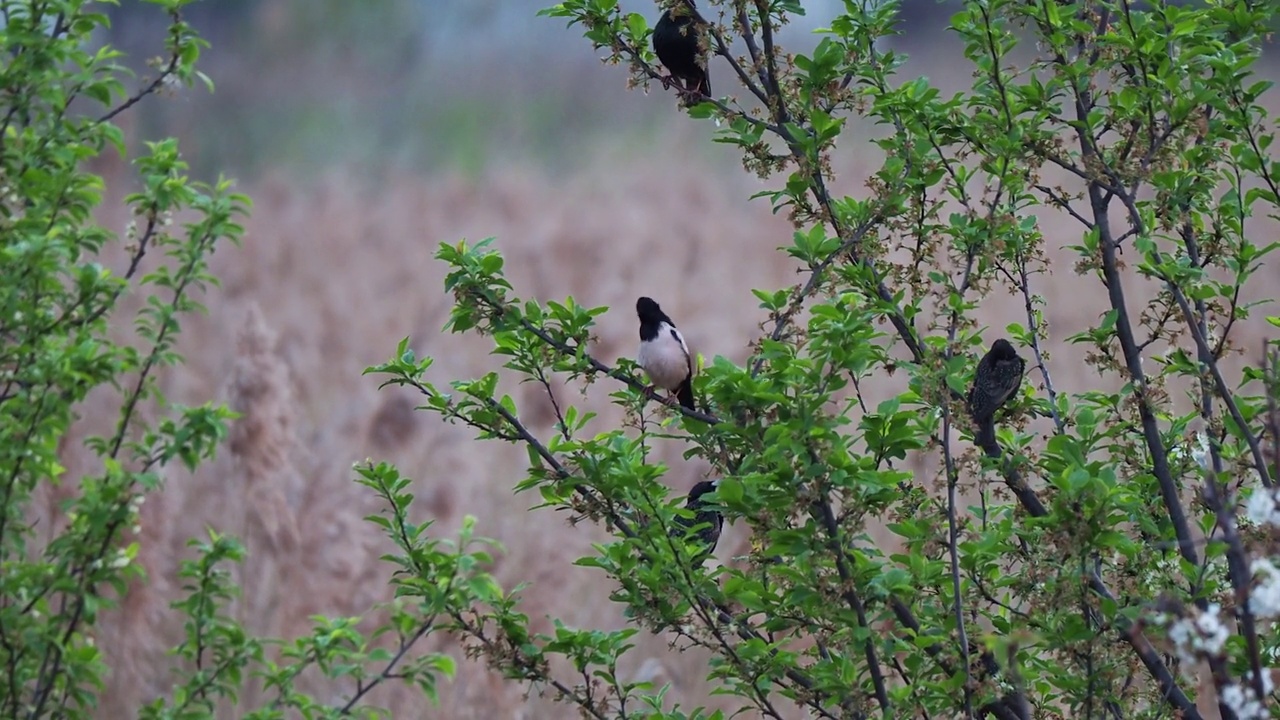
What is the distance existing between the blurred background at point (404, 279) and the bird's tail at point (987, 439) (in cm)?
269

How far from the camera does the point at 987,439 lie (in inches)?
110

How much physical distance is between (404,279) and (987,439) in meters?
7.85

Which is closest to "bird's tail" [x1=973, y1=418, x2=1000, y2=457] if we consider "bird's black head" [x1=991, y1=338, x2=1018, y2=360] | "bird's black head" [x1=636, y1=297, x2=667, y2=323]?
"bird's black head" [x1=991, y1=338, x2=1018, y2=360]

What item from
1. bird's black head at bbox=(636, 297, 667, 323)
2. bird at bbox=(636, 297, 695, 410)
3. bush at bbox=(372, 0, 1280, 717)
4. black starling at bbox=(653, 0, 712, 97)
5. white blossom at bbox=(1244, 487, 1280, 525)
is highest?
black starling at bbox=(653, 0, 712, 97)

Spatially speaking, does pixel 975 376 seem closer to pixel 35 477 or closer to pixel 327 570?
pixel 35 477

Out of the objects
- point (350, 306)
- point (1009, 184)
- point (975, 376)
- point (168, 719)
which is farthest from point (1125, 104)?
point (350, 306)

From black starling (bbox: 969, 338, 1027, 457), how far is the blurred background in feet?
8.30

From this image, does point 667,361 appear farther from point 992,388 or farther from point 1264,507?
point 1264,507

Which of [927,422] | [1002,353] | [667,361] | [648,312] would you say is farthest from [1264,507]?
[648,312]

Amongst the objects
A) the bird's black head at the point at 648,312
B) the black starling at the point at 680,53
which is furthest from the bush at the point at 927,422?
the bird's black head at the point at 648,312

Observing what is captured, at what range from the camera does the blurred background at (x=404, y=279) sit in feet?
20.6

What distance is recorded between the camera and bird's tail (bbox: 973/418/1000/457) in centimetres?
278

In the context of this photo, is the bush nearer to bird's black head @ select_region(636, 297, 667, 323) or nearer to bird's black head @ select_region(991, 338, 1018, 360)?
bird's black head @ select_region(991, 338, 1018, 360)

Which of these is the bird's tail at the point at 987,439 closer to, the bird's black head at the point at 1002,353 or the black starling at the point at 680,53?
the bird's black head at the point at 1002,353
